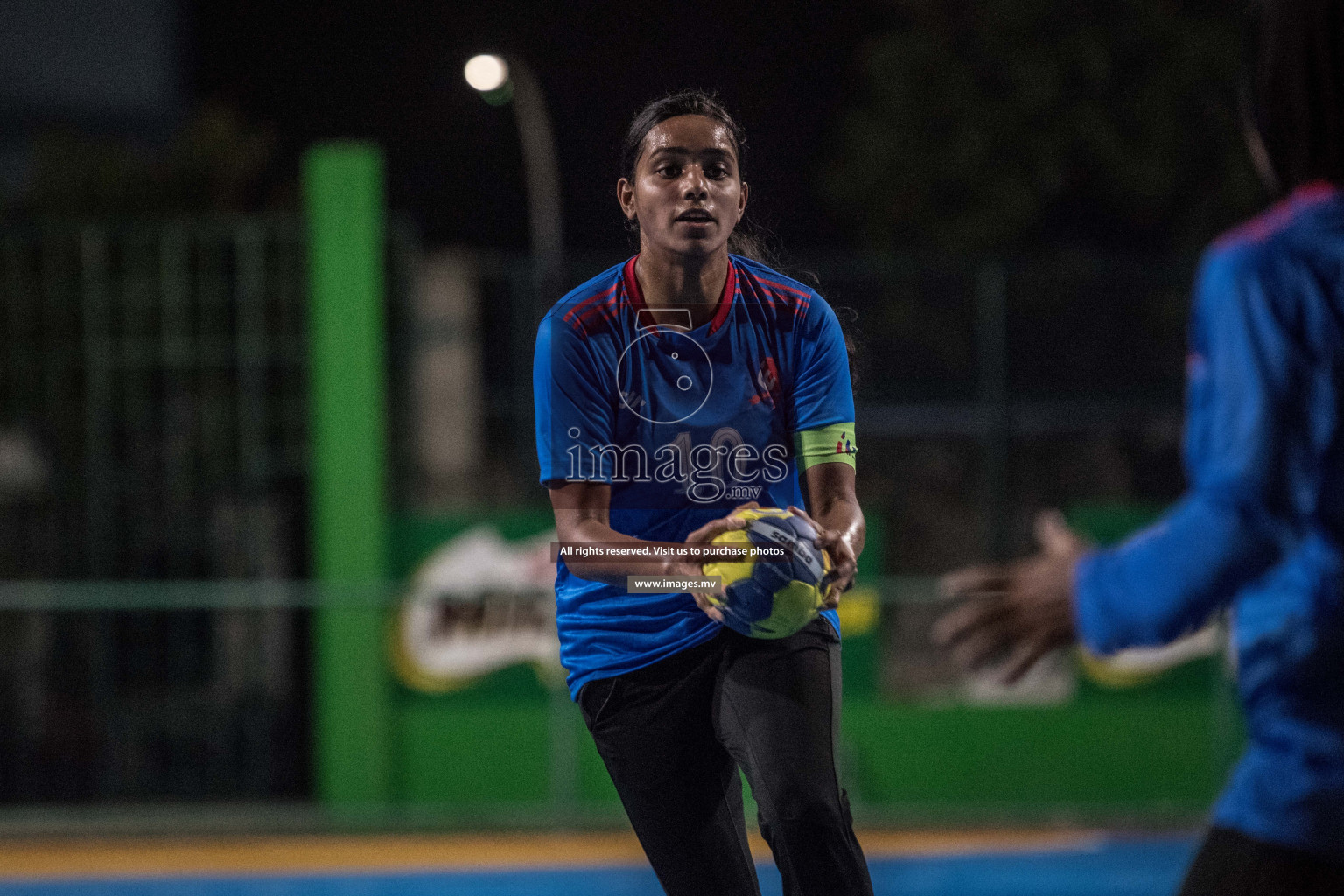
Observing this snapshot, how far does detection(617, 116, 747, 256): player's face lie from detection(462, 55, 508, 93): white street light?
331 mm

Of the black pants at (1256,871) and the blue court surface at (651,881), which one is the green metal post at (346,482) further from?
the black pants at (1256,871)

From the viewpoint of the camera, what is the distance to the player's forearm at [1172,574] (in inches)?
58.0

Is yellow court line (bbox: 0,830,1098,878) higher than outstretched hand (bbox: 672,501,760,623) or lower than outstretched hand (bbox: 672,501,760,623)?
lower

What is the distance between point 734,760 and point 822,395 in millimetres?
547

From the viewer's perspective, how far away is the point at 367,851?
8.06 metres

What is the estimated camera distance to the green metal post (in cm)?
858

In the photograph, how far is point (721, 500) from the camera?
1.85 metres

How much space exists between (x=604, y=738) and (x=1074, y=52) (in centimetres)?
1108

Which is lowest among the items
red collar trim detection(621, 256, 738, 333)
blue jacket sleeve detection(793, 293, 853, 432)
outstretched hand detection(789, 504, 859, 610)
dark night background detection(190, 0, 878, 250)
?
outstretched hand detection(789, 504, 859, 610)

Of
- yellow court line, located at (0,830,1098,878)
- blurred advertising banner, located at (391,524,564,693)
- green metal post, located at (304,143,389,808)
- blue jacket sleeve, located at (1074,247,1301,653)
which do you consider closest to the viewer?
blue jacket sleeve, located at (1074,247,1301,653)

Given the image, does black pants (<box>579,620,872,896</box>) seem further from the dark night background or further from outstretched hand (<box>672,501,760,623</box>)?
the dark night background

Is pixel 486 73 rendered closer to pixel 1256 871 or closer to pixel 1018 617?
pixel 1018 617

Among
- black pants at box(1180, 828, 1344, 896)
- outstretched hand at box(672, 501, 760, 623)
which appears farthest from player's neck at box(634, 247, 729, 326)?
black pants at box(1180, 828, 1344, 896)

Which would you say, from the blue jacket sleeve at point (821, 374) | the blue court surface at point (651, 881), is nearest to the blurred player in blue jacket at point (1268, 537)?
the blue jacket sleeve at point (821, 374)
